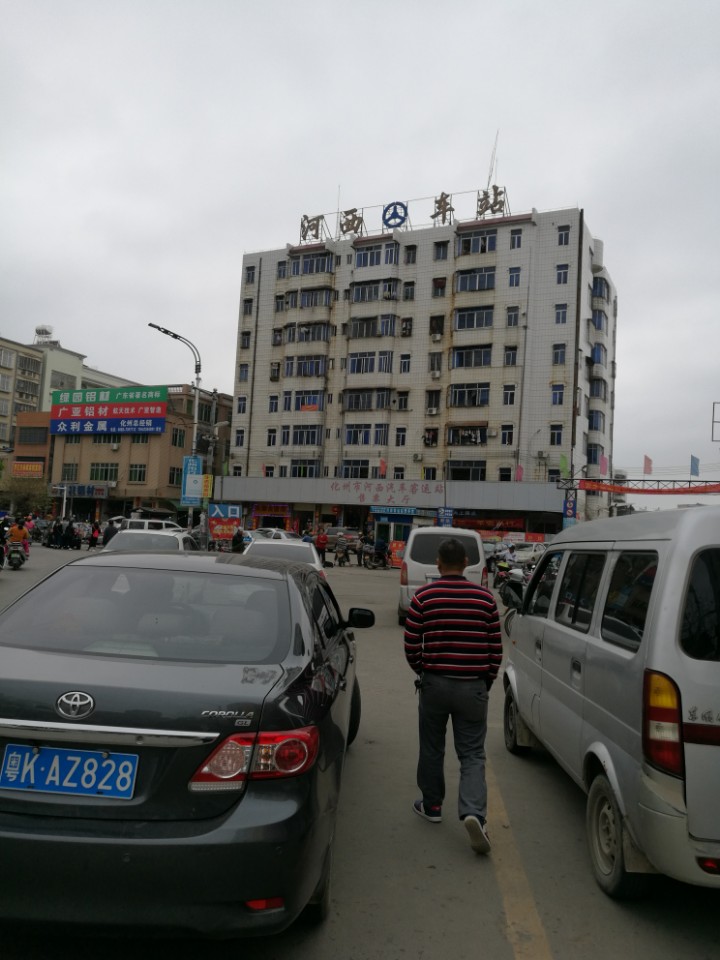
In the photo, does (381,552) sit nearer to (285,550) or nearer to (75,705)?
(285,550)

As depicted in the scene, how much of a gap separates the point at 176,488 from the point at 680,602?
62.4 metres

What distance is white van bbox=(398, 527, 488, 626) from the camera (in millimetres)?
13375

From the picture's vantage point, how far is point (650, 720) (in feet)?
10.0

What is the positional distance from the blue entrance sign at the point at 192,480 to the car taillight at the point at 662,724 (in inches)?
868

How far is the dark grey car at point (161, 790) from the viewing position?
2.35 metres

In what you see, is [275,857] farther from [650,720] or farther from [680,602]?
[680,602]

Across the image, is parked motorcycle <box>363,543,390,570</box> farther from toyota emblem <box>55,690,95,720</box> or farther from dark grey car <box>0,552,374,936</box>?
toyota emblem <box>55,690,95,720</box>

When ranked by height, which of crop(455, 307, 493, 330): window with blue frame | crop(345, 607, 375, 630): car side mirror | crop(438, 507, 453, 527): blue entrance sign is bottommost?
crop(345, 607, 375, 630): car side mirror

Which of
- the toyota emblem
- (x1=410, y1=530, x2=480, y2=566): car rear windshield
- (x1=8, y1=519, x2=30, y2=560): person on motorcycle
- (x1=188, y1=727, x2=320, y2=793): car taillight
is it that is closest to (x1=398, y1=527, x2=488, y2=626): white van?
(x1=410, y1=530, x2=480, y2=566): car rear windshield

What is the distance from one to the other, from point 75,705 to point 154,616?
0.85m

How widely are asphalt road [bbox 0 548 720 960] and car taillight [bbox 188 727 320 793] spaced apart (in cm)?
46

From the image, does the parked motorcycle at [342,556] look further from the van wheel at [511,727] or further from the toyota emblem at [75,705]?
the toyota emblem at [75,705]

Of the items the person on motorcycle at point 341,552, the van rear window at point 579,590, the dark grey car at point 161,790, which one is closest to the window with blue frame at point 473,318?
the person on motorcycle at point 341,552

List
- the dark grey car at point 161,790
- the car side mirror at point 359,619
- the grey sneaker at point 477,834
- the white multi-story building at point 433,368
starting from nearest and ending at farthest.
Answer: the dark grey car at point 161,790 → the grey sneaker at point 477,834 → the car side mirror at point 359,619 → the white multi-story building at point 433,368
